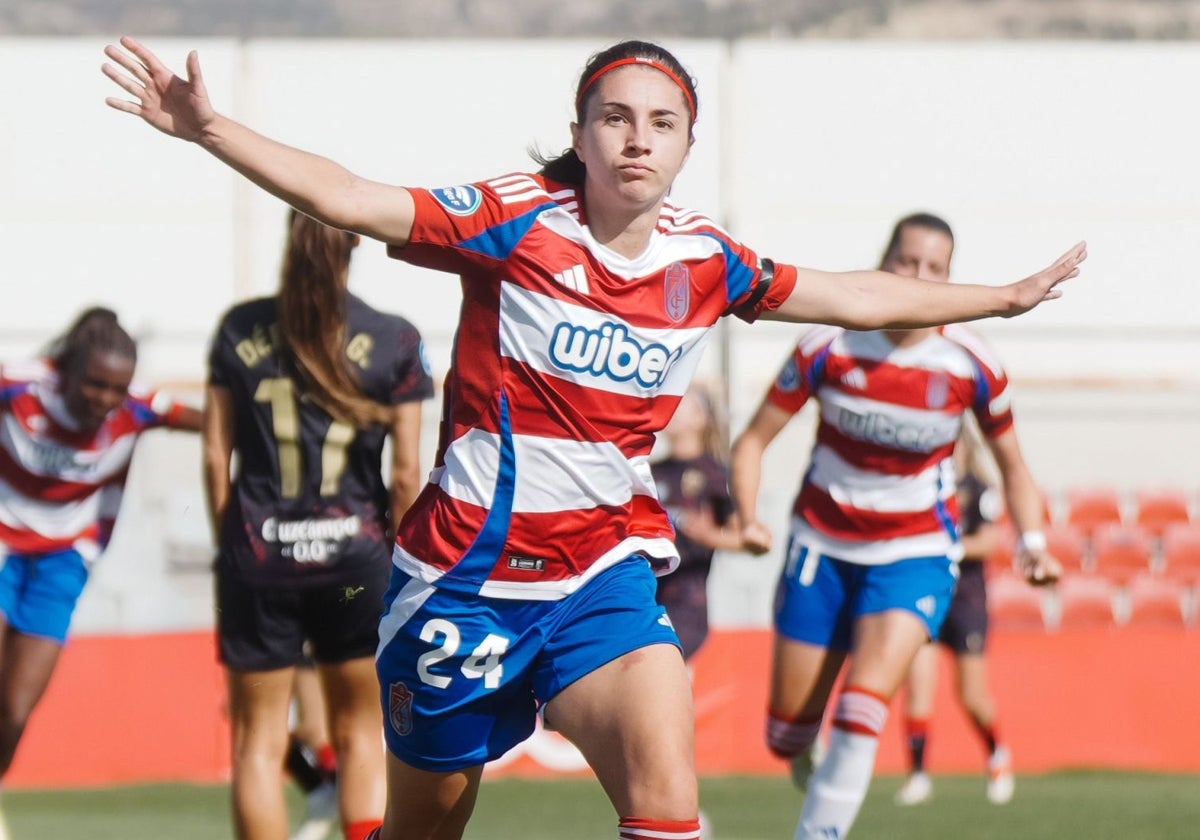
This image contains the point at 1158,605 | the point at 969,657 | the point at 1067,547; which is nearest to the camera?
the point at 969,657

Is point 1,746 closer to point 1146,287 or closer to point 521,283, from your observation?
point 521,283

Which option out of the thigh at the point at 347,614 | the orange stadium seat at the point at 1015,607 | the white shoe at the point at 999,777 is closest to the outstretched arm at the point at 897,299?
the thigh at the point at 347,614

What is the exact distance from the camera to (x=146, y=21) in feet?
83.9

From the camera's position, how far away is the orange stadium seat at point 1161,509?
1741cm

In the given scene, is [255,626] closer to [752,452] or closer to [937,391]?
[752,452]

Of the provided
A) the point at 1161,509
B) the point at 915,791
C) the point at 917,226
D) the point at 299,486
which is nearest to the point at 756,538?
the point at 917,226

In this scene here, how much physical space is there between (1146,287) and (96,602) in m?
12.0

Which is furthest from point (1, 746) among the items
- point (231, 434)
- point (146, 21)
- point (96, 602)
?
point (146, 21)

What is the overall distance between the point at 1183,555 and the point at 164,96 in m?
14.5

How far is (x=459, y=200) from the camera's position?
4.45 metres

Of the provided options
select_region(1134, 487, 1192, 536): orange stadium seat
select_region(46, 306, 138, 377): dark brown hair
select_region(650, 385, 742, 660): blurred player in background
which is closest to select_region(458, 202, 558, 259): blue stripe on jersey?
select_region(46, 306, 138, 377): dark brown hair

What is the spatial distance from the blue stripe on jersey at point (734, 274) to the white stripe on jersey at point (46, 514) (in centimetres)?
437

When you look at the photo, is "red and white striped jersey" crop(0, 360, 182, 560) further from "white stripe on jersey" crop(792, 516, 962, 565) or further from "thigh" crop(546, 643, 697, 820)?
"thigh" crop(546, 643, 697, 820)

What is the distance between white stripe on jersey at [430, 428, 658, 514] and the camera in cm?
456
